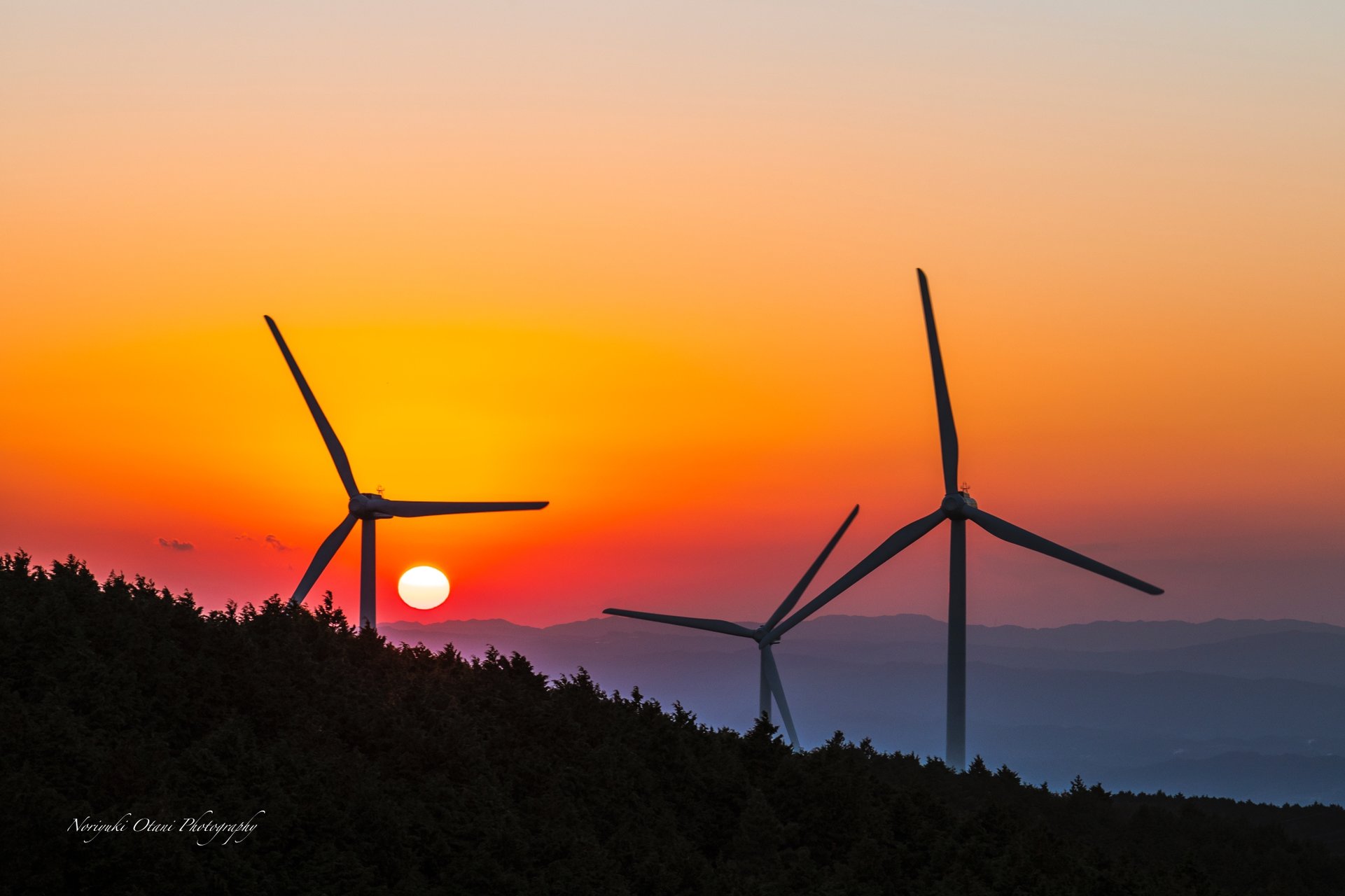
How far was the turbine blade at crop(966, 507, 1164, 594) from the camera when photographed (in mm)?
86312

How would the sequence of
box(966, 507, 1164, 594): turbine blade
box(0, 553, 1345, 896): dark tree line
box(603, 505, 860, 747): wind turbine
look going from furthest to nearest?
1. box(603, 505, 860, 747): wind turbine
2. box(966, 507, 1164, 594): turbine blade
3. box(0, 553, 1345, 896): dark tree line

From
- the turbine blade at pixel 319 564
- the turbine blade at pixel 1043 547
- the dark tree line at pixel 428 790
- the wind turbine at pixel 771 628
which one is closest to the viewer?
the dark tree line at pixel 428 790

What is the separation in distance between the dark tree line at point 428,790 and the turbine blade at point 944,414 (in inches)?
930

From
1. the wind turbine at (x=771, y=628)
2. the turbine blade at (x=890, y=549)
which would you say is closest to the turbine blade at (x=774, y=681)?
the wind turbine at (x=771, y=628)

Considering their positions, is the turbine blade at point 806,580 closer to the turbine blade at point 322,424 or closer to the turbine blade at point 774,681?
the turbine blade at point 774,681


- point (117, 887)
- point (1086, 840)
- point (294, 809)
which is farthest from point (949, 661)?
point (117, 887)

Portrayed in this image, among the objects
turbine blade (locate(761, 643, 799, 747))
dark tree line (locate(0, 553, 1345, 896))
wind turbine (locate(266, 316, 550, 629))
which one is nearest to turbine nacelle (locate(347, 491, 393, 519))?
wind turbine (locate(266, 316, 550, 629))

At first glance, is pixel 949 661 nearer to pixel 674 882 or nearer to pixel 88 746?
pixel 674 882

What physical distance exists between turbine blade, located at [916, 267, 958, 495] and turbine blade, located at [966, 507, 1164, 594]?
2.91 meters

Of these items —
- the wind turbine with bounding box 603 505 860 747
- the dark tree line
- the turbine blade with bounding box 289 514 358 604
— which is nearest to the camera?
the dark tree line

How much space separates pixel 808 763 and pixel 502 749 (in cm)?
1430

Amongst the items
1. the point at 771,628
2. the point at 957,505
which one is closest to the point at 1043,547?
the point at 957,505

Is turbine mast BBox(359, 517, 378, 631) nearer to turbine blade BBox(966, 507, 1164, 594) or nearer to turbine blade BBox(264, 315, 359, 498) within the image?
turbine blade BBox(264, 315, 359, 498)

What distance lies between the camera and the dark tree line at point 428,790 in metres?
47.6
